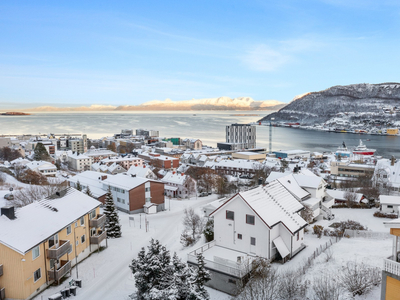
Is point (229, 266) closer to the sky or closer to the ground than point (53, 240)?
closer to the ground

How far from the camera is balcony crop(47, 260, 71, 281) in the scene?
1204 cm

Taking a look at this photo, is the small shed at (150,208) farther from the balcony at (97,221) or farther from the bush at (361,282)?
the bush at (361,282)

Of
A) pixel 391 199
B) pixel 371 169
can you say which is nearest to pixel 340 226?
pixel 391 199

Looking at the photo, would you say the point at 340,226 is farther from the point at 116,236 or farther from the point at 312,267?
the point at 116,236

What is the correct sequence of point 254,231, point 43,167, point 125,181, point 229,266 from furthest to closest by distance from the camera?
point 43,167 → point 125,181 → point 254,231 → point 229,266

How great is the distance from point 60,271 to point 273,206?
961 cm

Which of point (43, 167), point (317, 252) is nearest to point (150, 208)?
point (317, 252)

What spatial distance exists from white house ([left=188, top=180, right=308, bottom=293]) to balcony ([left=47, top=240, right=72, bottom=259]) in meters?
5.21

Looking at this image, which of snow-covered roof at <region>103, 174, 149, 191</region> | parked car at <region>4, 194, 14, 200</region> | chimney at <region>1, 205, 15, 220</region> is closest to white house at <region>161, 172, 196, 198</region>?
snow-covered roof at <region>103, 174, 149, 191</region>

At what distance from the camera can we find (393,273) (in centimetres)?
676

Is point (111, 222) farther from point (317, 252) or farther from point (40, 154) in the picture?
point (40, 154)

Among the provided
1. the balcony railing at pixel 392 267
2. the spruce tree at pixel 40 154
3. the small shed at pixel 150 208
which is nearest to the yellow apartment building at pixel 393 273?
the balcony railing at pixel 392 267

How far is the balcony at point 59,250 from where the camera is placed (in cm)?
1195

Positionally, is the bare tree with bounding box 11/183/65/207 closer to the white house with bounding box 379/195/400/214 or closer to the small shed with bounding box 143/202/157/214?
the small shed with bounding box 143/202/157/214
